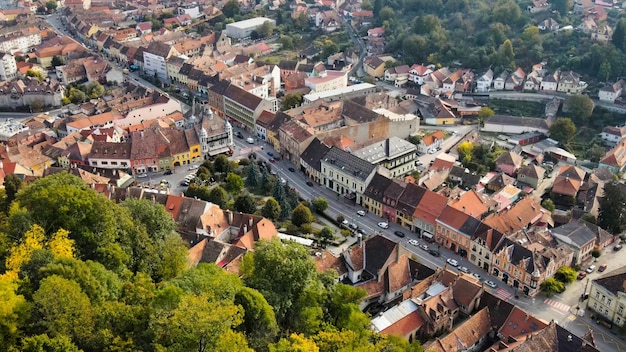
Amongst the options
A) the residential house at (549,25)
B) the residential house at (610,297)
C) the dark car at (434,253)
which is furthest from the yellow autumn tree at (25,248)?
the residential house at (549,25)

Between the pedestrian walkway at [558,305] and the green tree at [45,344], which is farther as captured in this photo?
the pedestrian walkway at [558,305]

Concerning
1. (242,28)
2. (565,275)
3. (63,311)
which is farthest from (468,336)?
(242,28)

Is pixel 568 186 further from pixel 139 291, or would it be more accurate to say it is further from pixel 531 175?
pixel 139 291

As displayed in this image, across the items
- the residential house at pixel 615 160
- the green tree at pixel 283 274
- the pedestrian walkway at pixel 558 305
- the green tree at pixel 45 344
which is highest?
the green tree at pixel 45 344

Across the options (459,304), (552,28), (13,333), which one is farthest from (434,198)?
(552,28)

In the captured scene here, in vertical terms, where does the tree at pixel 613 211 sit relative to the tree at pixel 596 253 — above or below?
above

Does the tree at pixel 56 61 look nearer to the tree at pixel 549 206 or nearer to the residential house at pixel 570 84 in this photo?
the tree at pixel 549 206

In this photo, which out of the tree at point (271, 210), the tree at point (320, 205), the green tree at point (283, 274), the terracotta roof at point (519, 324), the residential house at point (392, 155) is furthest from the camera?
the residential house at point (392, 155)
